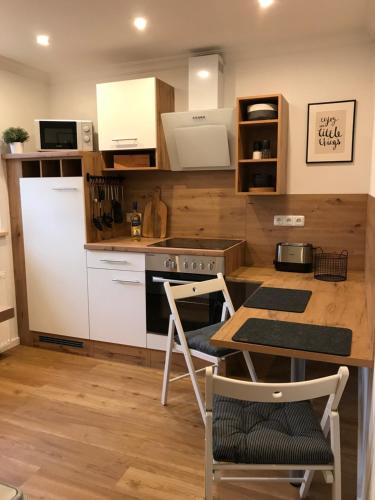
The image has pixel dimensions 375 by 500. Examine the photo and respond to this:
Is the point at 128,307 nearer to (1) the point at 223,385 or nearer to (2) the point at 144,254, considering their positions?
(2) the point at 144,254

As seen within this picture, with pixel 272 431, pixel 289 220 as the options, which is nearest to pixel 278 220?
pixel 289 220

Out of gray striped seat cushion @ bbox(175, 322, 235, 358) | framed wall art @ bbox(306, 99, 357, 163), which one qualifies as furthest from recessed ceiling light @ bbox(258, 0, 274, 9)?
gray striped seat cushion @ bbox(175, 322, 235, 358)

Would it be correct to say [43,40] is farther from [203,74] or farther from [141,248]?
[141,248]

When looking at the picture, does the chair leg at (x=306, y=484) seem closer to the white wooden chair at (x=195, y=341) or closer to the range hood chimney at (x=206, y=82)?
the white wooden chair at (x=195, y=341)

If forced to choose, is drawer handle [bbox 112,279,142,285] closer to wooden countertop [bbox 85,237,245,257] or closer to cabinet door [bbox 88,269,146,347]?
cabinet door [bbox 88,269,146,347]

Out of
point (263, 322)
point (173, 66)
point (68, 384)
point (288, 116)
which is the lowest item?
point (68, 384)

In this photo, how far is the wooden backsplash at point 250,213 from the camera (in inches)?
112

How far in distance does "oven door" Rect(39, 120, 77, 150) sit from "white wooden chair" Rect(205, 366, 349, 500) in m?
2.52

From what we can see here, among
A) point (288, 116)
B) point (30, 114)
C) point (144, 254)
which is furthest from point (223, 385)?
point (30, 114)

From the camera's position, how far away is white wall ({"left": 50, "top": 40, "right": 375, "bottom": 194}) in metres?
2.71

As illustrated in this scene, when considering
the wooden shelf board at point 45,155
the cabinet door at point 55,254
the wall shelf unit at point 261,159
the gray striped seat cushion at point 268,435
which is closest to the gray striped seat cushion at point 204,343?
the gray striped seat cushion at point 268,435

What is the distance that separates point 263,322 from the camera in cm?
175

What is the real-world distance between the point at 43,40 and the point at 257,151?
165 cm

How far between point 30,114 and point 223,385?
3.13m
